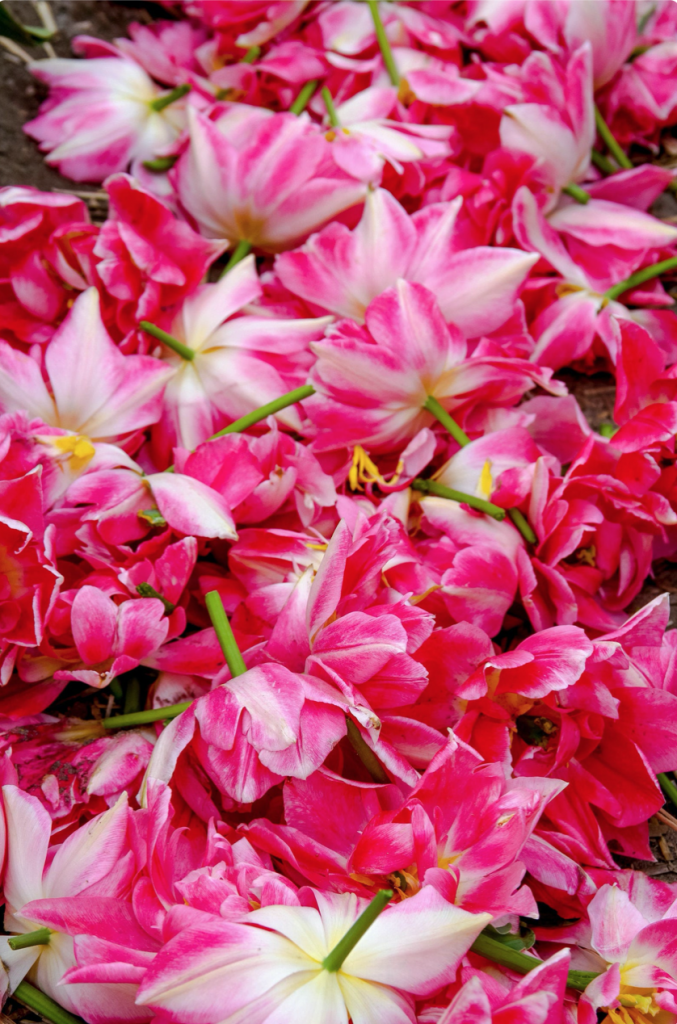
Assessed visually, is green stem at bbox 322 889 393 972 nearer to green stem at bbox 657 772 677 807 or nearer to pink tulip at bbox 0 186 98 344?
green stem at bbox 657 772 677 807

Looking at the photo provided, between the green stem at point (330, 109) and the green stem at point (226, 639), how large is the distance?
1.43ft

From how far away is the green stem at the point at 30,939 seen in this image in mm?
384

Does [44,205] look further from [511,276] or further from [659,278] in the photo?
[659,278]

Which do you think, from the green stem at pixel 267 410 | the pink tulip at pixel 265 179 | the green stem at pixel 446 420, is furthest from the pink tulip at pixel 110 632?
the pink tulip at pixel 265 179

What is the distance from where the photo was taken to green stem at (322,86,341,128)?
70cm

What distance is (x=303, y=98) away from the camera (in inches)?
28.8

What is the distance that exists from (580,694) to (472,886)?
4.7 inches

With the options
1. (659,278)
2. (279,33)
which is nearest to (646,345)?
(659,278)

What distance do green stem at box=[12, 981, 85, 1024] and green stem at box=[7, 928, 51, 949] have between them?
22mm

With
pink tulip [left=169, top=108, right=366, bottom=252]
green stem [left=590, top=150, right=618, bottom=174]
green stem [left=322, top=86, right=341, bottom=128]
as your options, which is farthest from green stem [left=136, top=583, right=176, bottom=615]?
green stem [left=590, top=150, right=618, bottom=174]

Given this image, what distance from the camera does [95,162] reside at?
28.0 inches

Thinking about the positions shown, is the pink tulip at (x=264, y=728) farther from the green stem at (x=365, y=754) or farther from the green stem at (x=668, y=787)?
the green stem at (x=668, y=787)

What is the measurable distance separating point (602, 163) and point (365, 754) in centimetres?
57

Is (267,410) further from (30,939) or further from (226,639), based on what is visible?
(30,939)
